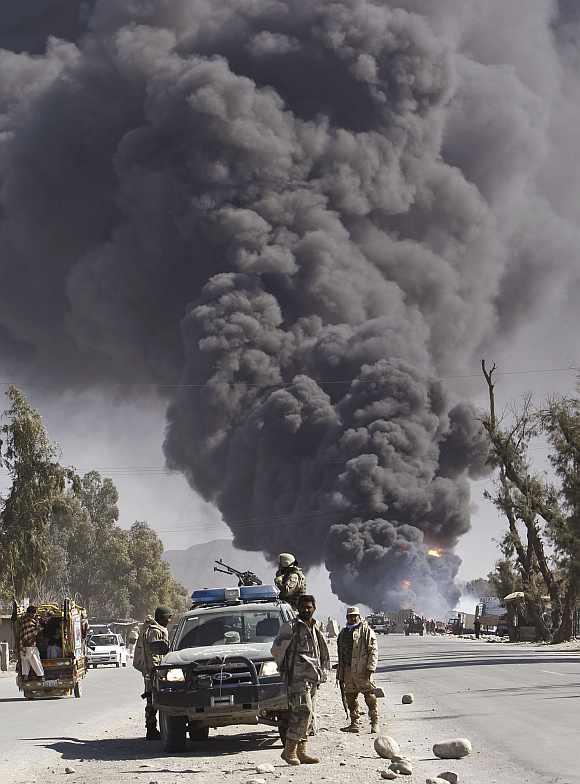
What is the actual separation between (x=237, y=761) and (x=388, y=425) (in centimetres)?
7802

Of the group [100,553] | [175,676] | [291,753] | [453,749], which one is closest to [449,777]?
[453,749]

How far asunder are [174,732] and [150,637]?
244 cm

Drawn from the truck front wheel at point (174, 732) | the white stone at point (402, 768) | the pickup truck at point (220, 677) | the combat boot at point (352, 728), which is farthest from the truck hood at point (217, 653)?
the white stone at point (402, 768)

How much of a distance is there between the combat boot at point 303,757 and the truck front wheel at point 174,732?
233 cm

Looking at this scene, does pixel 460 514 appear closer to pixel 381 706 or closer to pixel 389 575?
pixel 389 575

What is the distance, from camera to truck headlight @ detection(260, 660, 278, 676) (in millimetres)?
14266

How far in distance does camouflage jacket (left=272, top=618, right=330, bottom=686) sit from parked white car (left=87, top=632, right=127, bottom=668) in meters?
37.2

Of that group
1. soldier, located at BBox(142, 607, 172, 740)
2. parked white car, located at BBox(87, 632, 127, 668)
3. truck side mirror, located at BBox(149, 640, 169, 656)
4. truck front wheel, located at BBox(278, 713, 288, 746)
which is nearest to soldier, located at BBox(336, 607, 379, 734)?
truck front wheel, located at BBox(278, 713, 288, 746)

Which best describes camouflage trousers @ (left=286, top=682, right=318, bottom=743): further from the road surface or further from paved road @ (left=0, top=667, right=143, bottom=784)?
paved road @ (left=0, top=667, right=143, bottom=784)

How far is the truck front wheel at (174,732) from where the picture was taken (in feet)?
47.5

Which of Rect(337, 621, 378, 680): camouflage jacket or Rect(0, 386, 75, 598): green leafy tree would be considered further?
Rect(0, 386, 75, 598): green leafy tree

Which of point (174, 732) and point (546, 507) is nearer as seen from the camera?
point (174, 732)

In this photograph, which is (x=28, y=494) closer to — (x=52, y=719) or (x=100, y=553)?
(x=52, y=719)

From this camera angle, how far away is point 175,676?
46.9 ft
